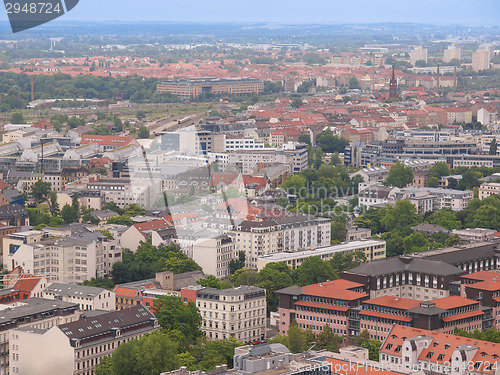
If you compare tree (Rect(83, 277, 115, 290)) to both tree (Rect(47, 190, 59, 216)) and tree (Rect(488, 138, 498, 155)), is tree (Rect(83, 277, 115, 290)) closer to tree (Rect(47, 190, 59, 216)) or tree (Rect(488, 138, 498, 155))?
tree (Rect(47, 190, 59, 216))

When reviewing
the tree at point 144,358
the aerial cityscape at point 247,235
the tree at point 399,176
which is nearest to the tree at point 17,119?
the aerial cityscape at point 247,235

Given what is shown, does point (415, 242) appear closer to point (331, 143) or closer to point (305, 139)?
point (331, 143)

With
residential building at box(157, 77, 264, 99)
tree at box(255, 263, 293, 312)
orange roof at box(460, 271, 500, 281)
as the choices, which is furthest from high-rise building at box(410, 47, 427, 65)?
tree at box(255, 263, 293, 312)

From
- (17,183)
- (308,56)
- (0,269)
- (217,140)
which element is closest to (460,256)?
(0,269)

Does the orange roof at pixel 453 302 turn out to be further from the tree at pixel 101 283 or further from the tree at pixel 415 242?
the tree at pixel 415 242

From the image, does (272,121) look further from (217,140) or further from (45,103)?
(45,103)

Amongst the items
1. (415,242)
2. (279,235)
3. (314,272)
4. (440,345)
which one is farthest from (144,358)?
(415,242)
